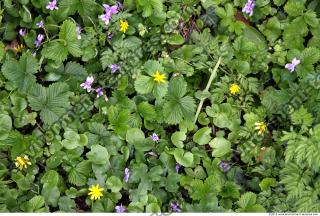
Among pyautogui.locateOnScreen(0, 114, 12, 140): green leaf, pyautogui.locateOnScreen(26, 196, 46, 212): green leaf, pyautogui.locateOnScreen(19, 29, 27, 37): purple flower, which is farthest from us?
pyautogui.locateOnScreen(19, 29, 27, 37): purple flower

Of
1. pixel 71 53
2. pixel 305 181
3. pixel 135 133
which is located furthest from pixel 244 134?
pixel 71 53

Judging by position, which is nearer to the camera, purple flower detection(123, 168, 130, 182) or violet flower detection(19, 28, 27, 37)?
purple flower detection(123, 168, 130, 182)

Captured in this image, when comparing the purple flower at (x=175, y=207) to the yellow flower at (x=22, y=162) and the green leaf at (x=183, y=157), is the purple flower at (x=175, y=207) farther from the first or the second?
the yellow flower at (x=22, y=162)

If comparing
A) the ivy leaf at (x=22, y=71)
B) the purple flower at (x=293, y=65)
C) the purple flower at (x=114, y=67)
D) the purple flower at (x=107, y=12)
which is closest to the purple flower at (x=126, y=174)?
the purple flower at (x=114, y=67)

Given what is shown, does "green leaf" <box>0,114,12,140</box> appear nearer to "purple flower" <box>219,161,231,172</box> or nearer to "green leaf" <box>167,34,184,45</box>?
"green leaf" <box>167,34,184,45</box>

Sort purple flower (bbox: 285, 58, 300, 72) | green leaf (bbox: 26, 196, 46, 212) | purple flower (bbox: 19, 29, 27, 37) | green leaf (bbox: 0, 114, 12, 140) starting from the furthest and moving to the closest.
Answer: purple flower (bbox: 19, 29, 27, 37)
purple flower (bbox: 285, 58, 300, 72)
green leaf (bbox: 0, 114, 12, 140)
green leaf (bbox: 26, 196, 46, 212)

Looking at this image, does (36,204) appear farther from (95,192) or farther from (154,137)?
(154,137)

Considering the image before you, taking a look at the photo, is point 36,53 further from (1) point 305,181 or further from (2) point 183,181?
(1) point 305,181

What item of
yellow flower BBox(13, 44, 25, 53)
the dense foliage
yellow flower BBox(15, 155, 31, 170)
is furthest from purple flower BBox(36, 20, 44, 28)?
yellow flower BBox(15, 155, 31, 170)

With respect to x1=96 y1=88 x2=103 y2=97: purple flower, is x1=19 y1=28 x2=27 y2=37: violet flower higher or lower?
higher
